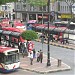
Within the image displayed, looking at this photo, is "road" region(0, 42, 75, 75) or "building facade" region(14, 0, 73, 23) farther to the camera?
"building facade" region(14, 0, 73, 23)

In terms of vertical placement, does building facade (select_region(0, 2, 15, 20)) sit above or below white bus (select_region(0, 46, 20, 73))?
below

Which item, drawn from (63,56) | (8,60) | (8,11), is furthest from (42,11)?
(8,60)

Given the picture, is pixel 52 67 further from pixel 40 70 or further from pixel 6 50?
pixel 6 50

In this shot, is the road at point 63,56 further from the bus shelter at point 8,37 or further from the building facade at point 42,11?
the building facade at point 42,11

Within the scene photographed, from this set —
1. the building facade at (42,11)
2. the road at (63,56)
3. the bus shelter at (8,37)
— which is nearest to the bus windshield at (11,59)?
Result: the road at (63,56)

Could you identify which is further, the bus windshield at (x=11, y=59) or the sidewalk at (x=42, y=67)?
the sidewalk at (x=42, y=67)

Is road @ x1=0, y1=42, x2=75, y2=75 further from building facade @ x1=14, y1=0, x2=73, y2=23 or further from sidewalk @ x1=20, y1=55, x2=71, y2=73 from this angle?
building facade @ x1=14, y1=0, x2=73, y2=23

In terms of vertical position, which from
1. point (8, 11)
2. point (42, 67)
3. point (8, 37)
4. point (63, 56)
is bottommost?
point (8, 11)

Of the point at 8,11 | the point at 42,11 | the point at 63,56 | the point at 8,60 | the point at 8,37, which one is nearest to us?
the point at 8,60

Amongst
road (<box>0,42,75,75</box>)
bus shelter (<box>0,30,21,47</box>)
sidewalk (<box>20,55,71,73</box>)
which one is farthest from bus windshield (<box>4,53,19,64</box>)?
bus shelter (<box>0,30,21,47</box>)

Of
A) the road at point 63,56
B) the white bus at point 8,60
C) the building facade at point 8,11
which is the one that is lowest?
the building facade at point 8,11

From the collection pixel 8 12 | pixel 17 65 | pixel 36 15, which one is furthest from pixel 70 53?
pixel 8 12

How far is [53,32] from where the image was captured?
51094 millimetres

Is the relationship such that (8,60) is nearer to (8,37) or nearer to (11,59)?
(11,59)
